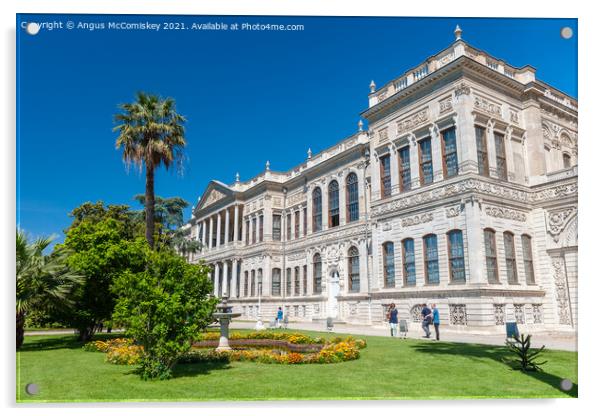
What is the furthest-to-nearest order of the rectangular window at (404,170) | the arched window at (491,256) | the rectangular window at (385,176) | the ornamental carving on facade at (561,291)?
1. the rectangular window at (385,176)
2. the rectangular window at (404,170)
3. the arched window at (491,256)
4. the ornamental carving on facade at (561,291)

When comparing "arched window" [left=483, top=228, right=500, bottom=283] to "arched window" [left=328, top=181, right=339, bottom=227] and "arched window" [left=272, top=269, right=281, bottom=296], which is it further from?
"arched window" [left=272, top=269, right=281, bottom=296]

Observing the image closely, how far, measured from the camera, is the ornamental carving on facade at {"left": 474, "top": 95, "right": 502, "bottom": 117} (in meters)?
21.8

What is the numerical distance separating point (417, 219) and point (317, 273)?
46.4 ft

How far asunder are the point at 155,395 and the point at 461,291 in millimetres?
15275

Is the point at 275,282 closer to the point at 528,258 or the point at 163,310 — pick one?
the point at 528,258

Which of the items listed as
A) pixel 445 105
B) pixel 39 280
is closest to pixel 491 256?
pixel 445 105

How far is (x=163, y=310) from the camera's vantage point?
389 inches

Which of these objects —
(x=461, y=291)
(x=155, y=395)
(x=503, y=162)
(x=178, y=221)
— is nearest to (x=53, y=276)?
(x=155, y=395)

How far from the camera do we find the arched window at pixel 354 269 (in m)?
31.6

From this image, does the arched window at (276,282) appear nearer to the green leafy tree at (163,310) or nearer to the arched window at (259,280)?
the arched window at (259,280)

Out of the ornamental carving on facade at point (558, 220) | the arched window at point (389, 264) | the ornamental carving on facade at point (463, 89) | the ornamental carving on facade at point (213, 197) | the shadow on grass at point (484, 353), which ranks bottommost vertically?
the shadow on grass at point (484, 353)

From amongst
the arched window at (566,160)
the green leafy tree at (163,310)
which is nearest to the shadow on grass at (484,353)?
the green leafy tree at (163,310)

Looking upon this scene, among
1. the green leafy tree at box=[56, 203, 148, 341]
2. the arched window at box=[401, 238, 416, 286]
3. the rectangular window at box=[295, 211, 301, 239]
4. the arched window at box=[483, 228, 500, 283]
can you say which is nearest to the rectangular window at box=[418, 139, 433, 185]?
the arched window at box=[401, 238, 416, 286]

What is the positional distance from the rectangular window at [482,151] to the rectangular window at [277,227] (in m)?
22.6
